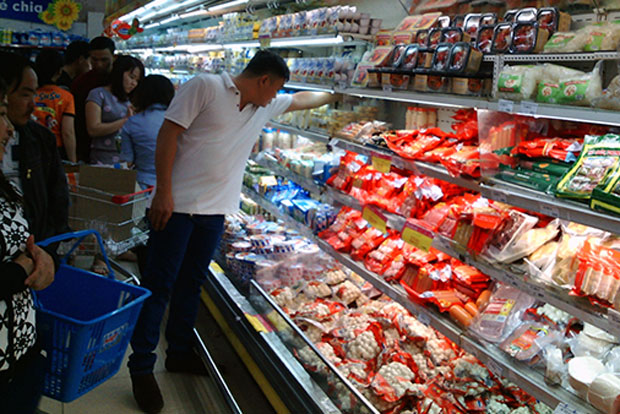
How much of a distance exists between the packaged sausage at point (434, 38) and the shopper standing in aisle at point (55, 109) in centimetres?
302

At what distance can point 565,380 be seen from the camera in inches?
74.3

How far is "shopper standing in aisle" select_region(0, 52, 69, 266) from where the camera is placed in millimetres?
2189

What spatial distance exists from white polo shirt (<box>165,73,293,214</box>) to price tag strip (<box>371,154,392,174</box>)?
716 millimetres

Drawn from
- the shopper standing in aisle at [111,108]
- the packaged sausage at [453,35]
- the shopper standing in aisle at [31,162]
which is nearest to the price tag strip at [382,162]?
the packaged sausage at [453,35]

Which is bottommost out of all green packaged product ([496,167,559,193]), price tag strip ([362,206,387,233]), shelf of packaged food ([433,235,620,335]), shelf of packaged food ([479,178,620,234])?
price tag strip ([362,206,387,233])

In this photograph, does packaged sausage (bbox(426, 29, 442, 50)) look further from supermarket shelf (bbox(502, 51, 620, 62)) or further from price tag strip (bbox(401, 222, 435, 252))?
price tag strip (bbox(401, 222, 435, 252))

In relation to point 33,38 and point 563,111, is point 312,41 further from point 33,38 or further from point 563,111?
point 33,38

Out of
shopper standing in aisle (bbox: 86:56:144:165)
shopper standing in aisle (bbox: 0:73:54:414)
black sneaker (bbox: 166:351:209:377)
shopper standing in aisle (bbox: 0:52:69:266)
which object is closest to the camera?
shopper standing in aisle (bbox: 0:73:54:414)

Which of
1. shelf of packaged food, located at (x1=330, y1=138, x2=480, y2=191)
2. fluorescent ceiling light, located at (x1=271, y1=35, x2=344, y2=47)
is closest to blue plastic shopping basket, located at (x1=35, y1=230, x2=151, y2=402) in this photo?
shelf of packaged food, located at (x1=330, y1=138, x2=480, y2=191)

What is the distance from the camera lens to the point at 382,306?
3240 mm

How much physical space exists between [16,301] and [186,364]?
1.79 metres

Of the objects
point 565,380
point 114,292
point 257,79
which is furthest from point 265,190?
point 565,380

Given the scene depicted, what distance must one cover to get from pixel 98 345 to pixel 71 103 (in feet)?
9.72

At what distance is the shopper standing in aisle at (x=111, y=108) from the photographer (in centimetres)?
435
